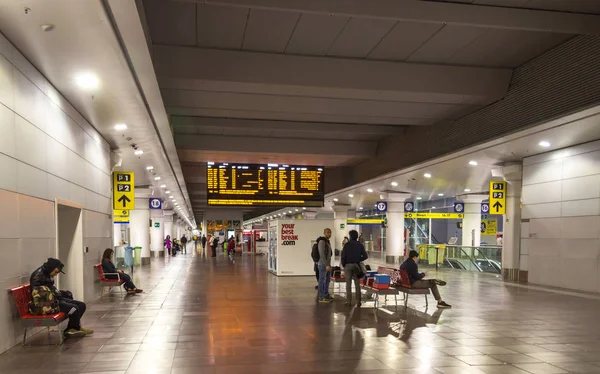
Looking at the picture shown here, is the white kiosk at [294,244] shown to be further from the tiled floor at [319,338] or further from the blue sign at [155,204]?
the blue sign at [155,204]

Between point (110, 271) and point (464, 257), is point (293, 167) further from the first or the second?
point (464, 257)

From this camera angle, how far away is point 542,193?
15.5 metres

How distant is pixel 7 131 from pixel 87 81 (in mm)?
1734

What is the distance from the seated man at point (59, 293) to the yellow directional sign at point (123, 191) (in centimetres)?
717

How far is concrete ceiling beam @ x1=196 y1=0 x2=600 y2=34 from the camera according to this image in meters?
8.09

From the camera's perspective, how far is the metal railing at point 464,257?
2148 cm

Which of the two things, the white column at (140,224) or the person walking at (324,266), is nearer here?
the person walking at (324,266)

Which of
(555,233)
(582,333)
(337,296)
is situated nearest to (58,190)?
(337,296)

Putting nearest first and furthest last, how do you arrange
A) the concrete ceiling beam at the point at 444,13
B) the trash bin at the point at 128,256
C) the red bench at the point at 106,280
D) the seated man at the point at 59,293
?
1. the seated man at the point at 59,293
2. the concrete ceiling beam at the point at 444,13
3. the red bench at the point at 106,280
4. the trash bin at the point at 128,256

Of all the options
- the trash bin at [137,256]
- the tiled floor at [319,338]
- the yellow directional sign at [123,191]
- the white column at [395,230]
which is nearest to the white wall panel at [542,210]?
the tiled floor at [319,338]

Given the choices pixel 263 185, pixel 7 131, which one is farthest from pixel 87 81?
pixel 263 185

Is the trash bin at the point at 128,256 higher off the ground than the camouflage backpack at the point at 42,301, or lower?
lower

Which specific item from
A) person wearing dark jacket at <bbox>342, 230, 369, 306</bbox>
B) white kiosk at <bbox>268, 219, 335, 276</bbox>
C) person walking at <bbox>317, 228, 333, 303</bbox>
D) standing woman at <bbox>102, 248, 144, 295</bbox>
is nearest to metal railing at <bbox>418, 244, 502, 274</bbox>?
white kiosk at <bbox>268, 219, 335, 276</bbox>

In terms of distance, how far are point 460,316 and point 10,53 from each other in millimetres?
9053
